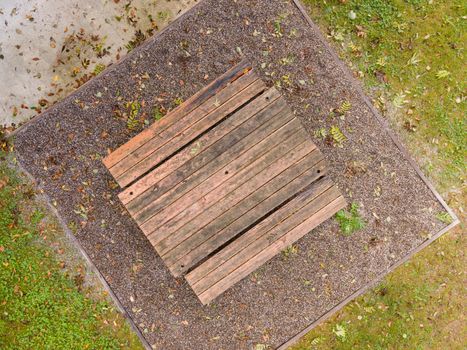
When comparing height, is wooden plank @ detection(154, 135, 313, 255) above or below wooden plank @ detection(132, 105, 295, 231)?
below

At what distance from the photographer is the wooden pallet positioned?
362cm

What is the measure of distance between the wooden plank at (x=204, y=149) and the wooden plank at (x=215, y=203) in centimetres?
33

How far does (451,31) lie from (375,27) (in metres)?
0.91

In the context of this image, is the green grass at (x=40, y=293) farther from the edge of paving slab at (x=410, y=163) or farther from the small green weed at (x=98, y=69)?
the edge of paving slab at (x=410, y=163)

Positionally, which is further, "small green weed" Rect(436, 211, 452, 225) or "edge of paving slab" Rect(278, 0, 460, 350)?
"small green weed" Rect(436, 211, 452, 225)

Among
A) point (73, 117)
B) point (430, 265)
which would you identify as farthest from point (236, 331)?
point (73, 117)

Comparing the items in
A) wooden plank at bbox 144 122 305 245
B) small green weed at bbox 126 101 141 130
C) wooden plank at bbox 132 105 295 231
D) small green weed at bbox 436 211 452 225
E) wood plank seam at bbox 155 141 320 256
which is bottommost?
small green weed at bbox 436 211 452 225

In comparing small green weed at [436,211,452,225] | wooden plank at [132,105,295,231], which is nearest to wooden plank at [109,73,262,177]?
wooden plank at [132,105,295,231]

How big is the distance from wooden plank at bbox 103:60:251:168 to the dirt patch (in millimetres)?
576

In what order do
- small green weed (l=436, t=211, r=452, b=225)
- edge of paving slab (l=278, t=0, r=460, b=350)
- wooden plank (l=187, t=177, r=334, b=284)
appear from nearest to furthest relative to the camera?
1. wooden plank (l=187, t=177, r=334, b=284)
2. edge of paving slab (l=278, t=0, r=460, b=350)
3. small green weed (l=436, t=211, r=452, b=225)

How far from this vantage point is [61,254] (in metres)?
4.25

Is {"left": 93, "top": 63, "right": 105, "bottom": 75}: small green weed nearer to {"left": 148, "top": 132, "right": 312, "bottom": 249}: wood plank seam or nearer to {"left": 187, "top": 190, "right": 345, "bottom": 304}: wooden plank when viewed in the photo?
{"left": 148, "top": 132, "right": 312, "bottom": 249}: wood plank seam

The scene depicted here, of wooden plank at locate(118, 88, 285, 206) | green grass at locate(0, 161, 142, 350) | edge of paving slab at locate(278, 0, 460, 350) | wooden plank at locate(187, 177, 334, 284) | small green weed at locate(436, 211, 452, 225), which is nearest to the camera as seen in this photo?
wooden plank at locate(118, 88, 285, 206)

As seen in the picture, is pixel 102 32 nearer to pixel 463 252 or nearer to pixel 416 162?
pixel 416 162
